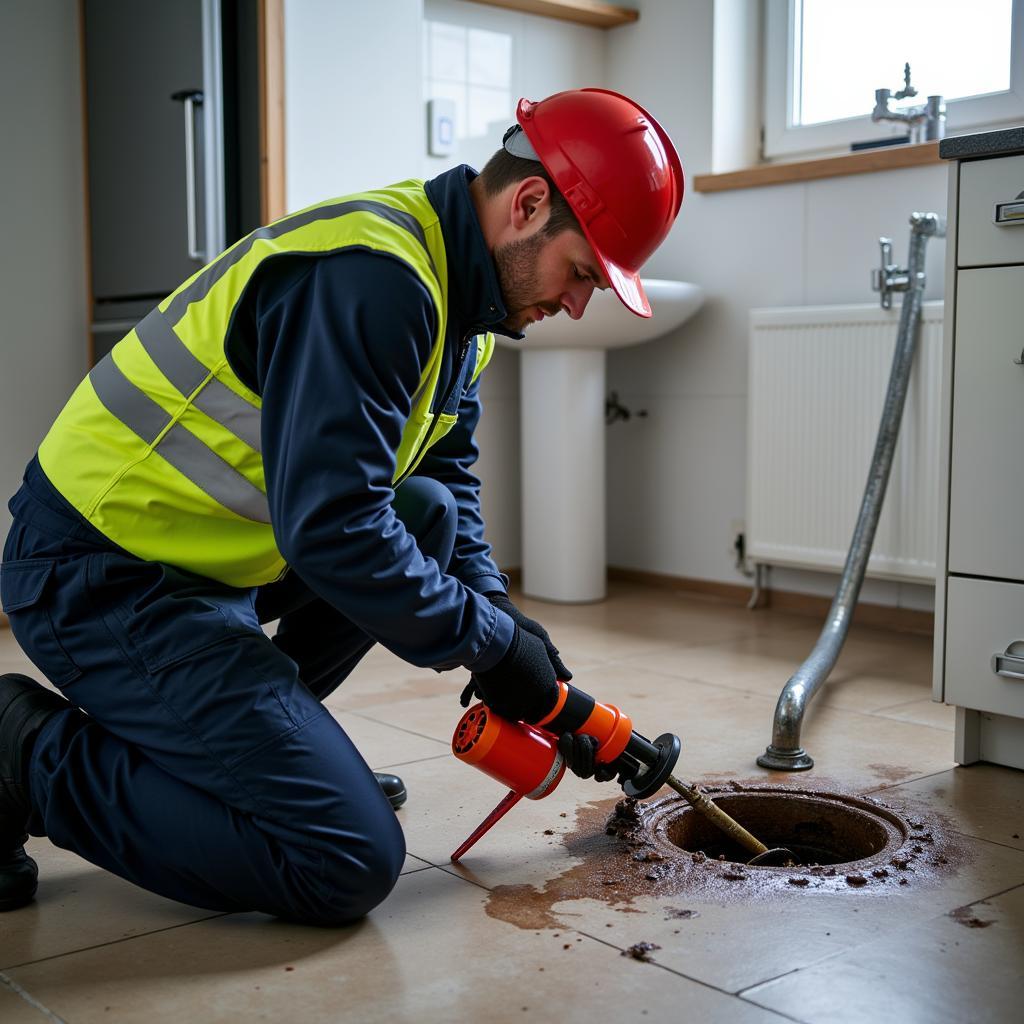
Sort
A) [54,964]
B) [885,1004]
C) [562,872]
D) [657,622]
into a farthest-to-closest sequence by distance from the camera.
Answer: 1. [657,622]
2. [562,872]
3. [54,964]
4. [885,1004]

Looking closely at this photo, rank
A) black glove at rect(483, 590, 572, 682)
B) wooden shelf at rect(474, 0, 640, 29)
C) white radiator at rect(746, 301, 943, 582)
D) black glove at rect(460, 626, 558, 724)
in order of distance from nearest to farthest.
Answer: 1. black glove at rect(460, 626, 558, 724)
2. black glove at rect(483, 590, 572, 682)
3. white radiator at rect(746, 301, 943, 582)
4. wooden shelf at rect(474, 0, 640, 29)

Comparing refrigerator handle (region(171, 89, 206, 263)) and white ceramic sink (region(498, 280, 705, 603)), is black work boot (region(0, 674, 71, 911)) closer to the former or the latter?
refrigerator handle (region(171, 89, 206, 263))

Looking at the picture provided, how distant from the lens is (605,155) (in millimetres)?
1354

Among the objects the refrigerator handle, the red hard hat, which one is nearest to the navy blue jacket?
the red hard hat

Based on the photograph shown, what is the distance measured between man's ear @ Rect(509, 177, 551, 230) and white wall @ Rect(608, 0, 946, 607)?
1.95 metres

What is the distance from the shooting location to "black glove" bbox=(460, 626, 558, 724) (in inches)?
55.6

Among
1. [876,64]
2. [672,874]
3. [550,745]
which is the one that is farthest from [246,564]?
[876,64]

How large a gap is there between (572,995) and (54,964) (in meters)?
0.53

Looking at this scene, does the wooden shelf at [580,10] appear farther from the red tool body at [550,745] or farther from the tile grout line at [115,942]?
the tile grout line at [115,942]

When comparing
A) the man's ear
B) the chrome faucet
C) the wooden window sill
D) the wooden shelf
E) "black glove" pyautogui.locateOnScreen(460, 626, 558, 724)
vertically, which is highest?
the wooden shelf

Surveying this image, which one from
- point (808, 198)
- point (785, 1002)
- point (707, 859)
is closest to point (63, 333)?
point (808, 198)

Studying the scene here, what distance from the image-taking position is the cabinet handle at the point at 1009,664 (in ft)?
6.12

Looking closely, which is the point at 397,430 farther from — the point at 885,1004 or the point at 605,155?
the point at 885,1004

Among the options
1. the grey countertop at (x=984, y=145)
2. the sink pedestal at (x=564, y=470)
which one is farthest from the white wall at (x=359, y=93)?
the grey countertop at (x=984, y=145)
